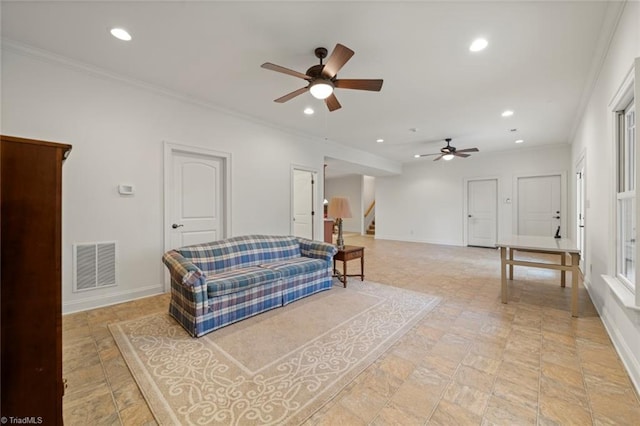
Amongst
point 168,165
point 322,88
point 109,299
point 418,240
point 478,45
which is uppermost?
point 478,45

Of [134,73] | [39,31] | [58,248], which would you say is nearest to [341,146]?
[134,73]

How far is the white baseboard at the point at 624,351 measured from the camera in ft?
5.74

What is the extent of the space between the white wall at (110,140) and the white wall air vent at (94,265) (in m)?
0.06

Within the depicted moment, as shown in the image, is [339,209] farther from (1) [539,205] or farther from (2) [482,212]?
(1) [539,205]

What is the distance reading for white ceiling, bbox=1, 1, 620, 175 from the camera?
7.01 ft

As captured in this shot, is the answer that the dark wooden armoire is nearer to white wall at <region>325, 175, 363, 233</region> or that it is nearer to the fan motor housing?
the fan motor housing

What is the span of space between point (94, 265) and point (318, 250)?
2.69 m

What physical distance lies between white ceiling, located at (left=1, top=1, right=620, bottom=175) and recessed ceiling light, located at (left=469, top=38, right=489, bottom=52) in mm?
52

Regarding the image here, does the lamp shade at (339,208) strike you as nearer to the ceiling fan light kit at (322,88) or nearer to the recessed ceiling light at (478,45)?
the ceiling fan light kit at (322,88)

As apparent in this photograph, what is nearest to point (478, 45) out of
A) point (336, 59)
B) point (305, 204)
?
point (336, 59)

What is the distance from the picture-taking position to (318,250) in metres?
3.85

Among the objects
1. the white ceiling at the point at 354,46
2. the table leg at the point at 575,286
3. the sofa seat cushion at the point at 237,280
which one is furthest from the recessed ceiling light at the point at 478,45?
the sofa seat cushion at the point at 237,280

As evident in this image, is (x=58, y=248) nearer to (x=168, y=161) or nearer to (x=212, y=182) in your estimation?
(x=168, y=161)

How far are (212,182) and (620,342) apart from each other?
4.77 m
